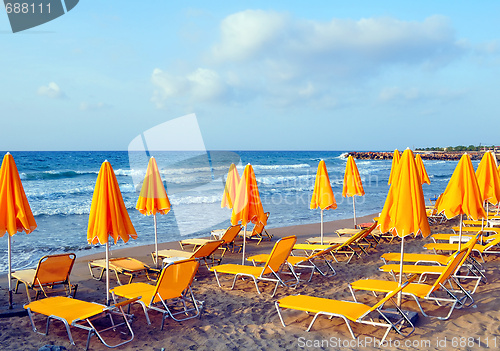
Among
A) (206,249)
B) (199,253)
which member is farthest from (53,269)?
(206,249)

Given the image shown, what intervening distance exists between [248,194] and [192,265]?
7.74 ft

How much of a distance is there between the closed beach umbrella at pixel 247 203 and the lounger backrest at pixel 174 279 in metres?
2.11

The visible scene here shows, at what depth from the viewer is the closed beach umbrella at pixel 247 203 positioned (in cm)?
735

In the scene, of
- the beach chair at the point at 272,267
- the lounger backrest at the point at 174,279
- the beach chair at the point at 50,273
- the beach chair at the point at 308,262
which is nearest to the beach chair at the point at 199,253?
the beach chair at the point at 308,262

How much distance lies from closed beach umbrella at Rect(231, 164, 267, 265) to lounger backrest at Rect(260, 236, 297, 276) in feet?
3.76

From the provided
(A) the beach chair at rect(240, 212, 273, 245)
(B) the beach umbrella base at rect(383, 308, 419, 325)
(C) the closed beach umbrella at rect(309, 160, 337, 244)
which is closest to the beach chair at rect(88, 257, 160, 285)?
(A) the beach chair at rect(240, 212, 273, 245)

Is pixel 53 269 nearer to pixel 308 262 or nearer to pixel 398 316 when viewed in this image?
pixel 308 262

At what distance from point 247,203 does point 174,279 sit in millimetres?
2565

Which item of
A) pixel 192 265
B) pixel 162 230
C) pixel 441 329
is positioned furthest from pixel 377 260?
pixel 162 230

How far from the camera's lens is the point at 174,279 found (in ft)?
16.8

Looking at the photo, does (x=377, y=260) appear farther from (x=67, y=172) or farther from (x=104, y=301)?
(x=67, y=172)

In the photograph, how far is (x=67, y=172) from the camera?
127 feet

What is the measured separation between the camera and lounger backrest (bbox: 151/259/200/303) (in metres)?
4.94

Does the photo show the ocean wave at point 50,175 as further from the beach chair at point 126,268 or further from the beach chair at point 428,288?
the beach chair at point 428,288
